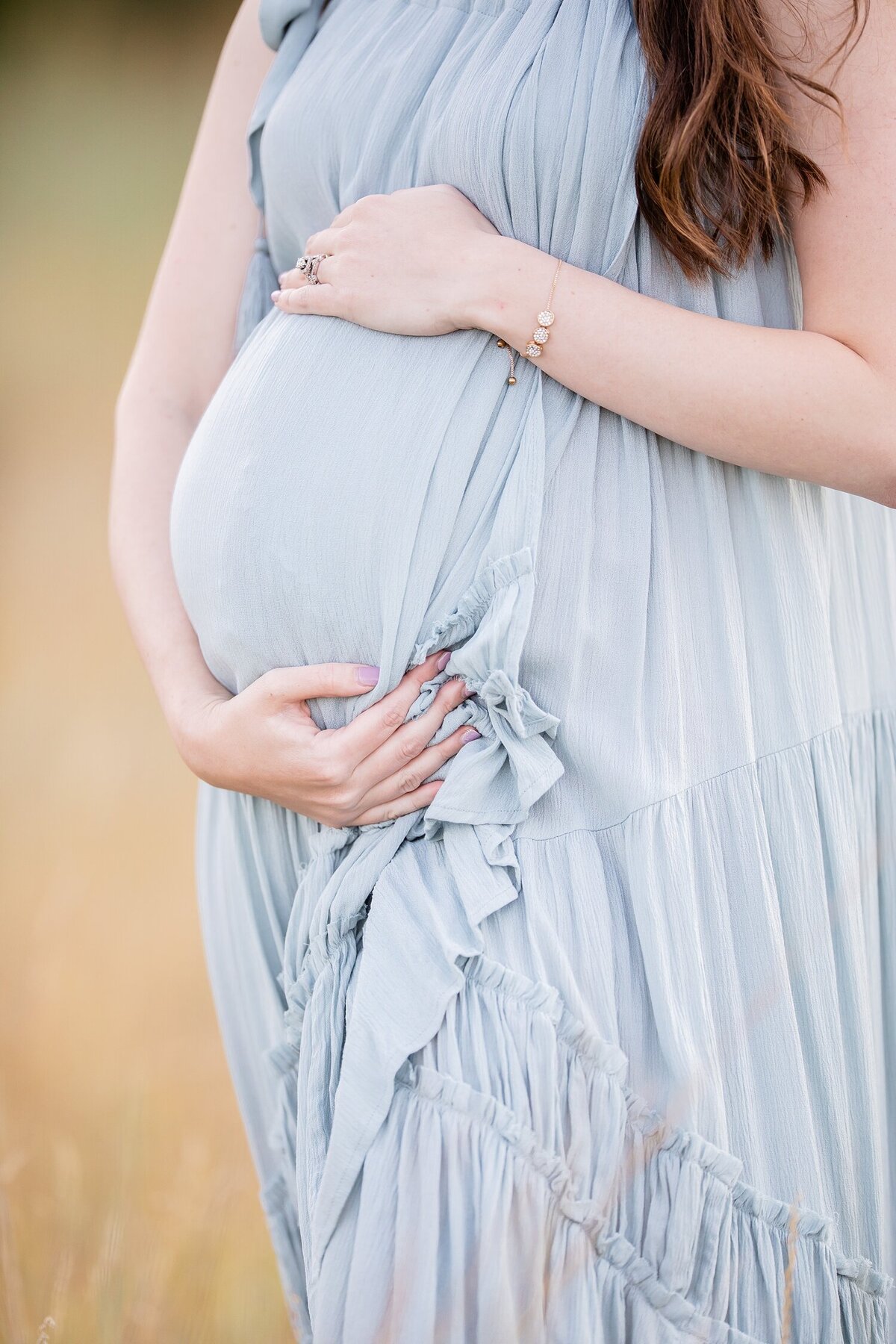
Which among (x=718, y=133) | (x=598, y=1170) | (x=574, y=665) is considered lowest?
(x=598, y=1170)

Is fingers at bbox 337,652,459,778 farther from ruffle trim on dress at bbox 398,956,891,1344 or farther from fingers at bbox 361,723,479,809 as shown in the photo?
ruffle trim on dress at bbox 398,956,891,1344

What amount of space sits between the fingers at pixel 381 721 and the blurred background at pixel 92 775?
4.00ft

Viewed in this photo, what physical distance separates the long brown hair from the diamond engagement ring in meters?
0.30

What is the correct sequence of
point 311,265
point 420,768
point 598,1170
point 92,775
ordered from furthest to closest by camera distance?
point 92,775 → point 311,265 → point 420,768 → point 598,1170

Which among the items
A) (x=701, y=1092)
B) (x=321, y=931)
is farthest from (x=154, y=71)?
(x=701, y=1092)

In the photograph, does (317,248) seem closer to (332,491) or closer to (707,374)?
(332,491)

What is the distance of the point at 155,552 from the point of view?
1.06m

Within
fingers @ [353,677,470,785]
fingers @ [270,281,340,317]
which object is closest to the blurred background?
fingers @ [353,677,470,785]

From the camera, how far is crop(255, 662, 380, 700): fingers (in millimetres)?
822

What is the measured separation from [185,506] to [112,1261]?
3.60 ft

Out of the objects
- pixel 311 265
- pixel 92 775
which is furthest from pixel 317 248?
pixel 92 775

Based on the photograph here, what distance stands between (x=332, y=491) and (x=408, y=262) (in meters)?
0.21

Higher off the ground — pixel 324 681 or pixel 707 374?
pixel 707 374

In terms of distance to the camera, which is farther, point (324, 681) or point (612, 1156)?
point (324, 681)
